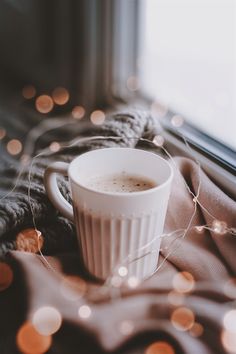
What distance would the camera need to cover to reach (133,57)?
3.03 feet

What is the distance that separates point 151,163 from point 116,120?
0.50 ft

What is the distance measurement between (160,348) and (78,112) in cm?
66

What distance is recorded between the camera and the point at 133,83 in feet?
3.03

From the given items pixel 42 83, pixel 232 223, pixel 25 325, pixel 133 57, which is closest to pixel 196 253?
pixel 232 223

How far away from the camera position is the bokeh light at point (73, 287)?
0.45 meters

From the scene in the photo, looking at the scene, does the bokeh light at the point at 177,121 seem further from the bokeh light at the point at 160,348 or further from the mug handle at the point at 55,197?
the bokeh light at the point at 160,348

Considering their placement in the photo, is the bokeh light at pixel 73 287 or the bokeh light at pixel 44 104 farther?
the bokeh light at pixel 44 104

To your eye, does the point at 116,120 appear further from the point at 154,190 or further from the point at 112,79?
the point at 112,79

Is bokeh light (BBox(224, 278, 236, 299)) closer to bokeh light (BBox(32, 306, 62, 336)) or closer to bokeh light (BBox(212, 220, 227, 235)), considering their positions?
bokeh light (BBox(212, 220, 227, 235))

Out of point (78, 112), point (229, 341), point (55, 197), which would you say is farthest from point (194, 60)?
point (229, 341)

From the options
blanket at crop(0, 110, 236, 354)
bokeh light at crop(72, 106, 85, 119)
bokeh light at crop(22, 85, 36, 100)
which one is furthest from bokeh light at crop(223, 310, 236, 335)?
bokeh light at crop(22, 85, 36, 100)

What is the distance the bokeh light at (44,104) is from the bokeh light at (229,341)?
71cm

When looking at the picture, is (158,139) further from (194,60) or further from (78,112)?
(78,112)

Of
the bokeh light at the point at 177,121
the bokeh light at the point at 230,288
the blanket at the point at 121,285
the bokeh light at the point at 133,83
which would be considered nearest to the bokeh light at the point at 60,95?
the bokeh light at the point at 133,83
